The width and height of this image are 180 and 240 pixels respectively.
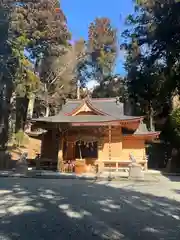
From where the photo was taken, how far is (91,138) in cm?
2320

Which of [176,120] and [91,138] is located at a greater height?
[176,120]

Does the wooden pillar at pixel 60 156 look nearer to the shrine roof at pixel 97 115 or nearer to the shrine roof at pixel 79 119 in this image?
the shrine roof at pixel 79 119

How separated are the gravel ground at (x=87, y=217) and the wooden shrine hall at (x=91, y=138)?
11.4 metres

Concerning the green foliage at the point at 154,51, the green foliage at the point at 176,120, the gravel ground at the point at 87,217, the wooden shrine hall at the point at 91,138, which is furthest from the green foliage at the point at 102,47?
the green foliage at the point at 154,51

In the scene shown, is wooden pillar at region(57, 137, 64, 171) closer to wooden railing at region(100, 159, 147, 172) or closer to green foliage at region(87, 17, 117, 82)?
wooden railing at region(100, 159, 147, 172)

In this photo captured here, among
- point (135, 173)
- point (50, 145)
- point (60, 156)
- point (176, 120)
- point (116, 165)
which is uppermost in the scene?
point (176, 120)

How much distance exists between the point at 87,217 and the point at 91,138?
16.0m

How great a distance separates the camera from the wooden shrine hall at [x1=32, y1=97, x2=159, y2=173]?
22047 mm

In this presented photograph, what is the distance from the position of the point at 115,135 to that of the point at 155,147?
913 centimetres

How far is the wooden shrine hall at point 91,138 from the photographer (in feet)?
72.3

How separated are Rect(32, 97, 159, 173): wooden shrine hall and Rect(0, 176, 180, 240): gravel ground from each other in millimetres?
11415

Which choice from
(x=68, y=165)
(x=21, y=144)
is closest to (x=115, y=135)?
(x=68, y=165)

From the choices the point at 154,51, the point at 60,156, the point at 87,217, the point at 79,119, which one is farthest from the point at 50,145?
the point at 154,51

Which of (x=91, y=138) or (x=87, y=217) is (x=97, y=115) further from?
(x=87, y=217)
